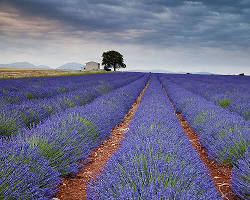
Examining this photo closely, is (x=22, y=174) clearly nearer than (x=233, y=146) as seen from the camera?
Yes

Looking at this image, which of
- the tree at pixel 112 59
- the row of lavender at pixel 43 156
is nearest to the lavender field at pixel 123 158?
the row of lavender at pixel 43 156

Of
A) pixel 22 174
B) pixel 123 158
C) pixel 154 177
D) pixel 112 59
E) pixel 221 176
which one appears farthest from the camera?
pixel 112 59

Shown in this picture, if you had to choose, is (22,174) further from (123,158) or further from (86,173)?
(86,173)

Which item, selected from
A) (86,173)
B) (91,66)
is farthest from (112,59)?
(86,173)

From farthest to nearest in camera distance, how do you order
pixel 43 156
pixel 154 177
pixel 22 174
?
pixel 43 156 < pixel 22 174 < pixel 154 177

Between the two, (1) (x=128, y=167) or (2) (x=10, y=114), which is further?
(2) (x=10, y=114)

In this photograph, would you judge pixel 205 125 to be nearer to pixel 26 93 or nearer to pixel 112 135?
pixel 112 135

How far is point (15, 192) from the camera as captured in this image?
165 cm

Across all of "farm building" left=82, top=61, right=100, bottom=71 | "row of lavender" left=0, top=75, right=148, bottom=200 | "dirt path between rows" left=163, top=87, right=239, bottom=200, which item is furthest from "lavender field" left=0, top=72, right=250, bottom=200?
"farm building" left=82, top=61, right=100, bottom=71

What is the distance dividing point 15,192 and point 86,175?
1342mm

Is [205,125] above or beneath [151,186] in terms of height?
beneath

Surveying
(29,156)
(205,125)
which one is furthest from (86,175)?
(205,125)

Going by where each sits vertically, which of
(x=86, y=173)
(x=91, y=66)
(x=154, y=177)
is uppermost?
(x=91, y=66)

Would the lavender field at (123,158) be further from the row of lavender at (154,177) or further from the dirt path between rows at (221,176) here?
the dirt path between rows at (221,176)
